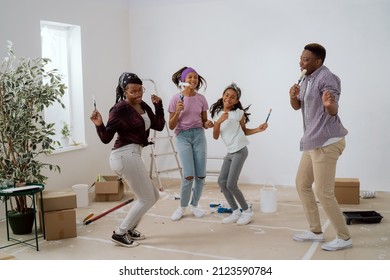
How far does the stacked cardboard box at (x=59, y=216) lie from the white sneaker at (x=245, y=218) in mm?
1499

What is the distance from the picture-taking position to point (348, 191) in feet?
15.8

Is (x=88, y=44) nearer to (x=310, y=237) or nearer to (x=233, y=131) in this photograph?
(x=233, y=131)

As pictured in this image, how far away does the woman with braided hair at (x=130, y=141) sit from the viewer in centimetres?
342

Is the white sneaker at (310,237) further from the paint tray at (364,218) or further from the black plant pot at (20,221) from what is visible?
the black plant pot at (20,221)

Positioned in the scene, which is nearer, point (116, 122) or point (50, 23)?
point (116, 122)

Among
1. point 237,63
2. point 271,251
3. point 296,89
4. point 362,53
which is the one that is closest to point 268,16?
point 237,63

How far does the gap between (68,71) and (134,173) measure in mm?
2843

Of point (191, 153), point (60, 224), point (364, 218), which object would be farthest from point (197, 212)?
point (364, 218)

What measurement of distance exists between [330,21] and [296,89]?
92.5 inches

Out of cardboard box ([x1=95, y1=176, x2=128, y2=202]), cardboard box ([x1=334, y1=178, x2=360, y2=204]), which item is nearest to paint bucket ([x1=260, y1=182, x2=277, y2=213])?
cardboard box ([x1=334, y1=178, x2=360, y2=204])

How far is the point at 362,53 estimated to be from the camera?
5.29 metres
